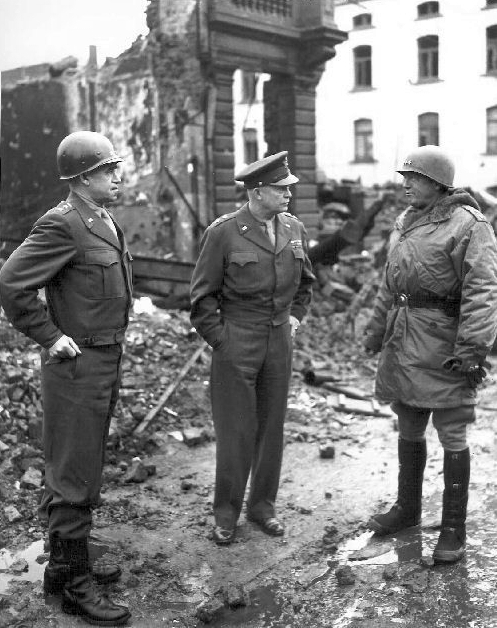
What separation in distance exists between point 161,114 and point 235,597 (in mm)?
10809

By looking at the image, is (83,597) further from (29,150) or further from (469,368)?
(29,150)

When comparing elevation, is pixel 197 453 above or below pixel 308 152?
below

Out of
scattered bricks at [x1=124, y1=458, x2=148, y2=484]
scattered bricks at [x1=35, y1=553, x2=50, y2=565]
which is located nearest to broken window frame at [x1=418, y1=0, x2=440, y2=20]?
scattered bricks at [x1=124, y1=458, x2=148, y2=484]

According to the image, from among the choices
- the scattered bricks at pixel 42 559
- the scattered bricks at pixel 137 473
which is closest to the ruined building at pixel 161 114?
the scattered bricks at pixel 137 473

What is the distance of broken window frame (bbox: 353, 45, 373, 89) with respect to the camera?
19734 mm

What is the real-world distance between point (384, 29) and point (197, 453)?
14.7 metres

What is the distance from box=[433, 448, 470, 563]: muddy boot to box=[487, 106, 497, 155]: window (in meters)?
15.6

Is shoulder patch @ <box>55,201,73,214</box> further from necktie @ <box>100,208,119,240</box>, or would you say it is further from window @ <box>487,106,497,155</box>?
window @ <box>487,106,497,155</box>

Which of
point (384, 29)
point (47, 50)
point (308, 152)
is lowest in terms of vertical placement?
point (308, 152)

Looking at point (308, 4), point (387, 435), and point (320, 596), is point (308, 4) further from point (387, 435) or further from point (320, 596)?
point (320, 596)

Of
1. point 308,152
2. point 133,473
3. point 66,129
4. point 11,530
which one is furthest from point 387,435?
point 308,152

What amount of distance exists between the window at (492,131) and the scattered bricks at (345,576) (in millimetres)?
16288

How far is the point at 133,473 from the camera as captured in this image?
A: 5.93m

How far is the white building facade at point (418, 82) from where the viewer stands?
16891 mm
